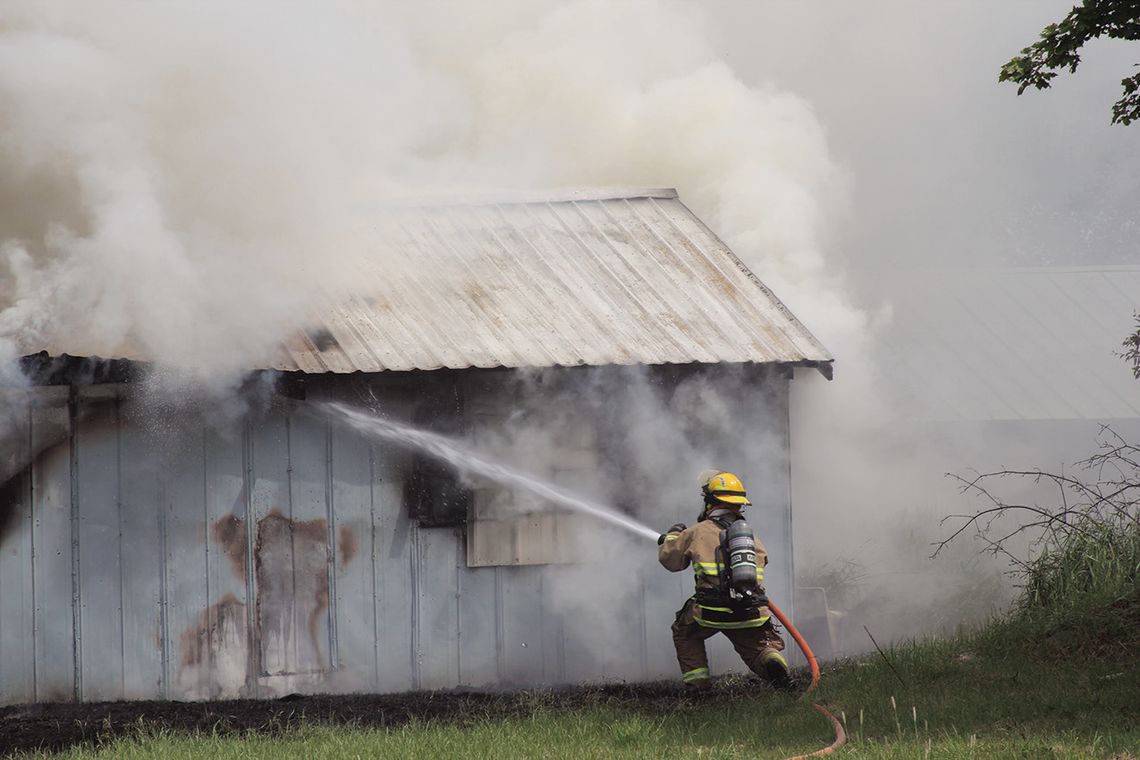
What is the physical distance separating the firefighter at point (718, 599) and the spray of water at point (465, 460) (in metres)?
1.19

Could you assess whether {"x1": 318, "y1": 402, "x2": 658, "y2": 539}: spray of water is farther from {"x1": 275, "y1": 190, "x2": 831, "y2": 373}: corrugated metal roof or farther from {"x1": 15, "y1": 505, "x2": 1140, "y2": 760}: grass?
{"x1": 15, "y1": 505, "x2": 1140, "y2": 760}: grass

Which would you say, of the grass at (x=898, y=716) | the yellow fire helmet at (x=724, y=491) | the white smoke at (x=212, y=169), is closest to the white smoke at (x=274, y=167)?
the white smoke at (x=212, y=169)

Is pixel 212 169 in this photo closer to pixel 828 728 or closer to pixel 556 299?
pixel 556 299

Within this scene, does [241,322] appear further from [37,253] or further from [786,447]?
[786,447]

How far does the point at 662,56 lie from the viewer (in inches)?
608

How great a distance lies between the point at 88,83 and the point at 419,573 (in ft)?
14.2

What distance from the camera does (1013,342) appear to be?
17.2 m

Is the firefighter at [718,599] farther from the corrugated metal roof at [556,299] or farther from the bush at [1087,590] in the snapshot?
the bush at [1087,590]

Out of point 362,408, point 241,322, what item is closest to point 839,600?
point 362,408

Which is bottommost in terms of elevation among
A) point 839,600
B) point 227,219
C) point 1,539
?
point 839,600

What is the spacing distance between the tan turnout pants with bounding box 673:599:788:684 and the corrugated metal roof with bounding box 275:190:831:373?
218 cm

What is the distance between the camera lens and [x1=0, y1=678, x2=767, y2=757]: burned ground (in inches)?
319

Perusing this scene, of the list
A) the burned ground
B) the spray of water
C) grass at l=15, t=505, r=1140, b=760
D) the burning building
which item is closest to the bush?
grass at l=15, t=505, r=1140, b=760

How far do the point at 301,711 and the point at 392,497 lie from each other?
181 centimetres
